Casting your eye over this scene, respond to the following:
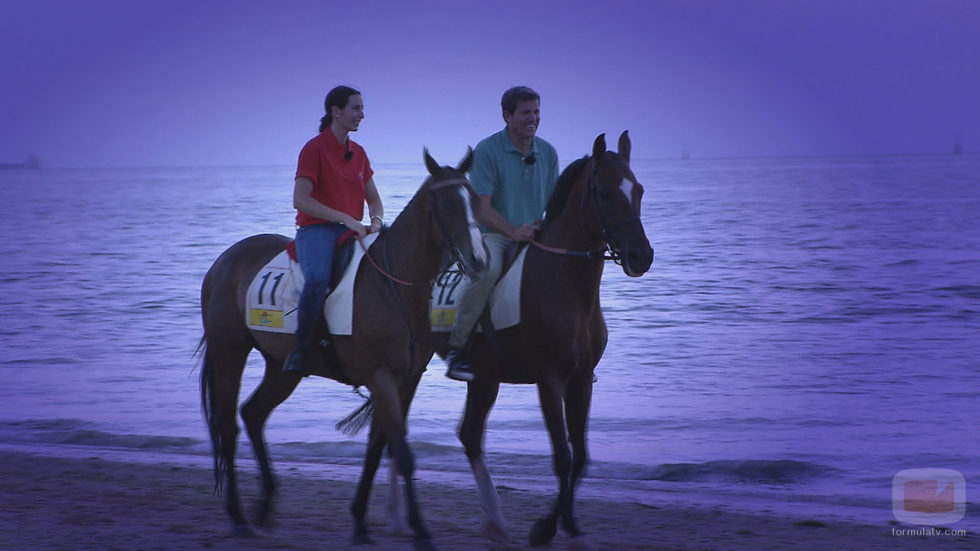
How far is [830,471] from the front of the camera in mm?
9406

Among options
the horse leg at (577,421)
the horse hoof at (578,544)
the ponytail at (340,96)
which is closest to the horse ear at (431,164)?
the ponytail at (340,96)

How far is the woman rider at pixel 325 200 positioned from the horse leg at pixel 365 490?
615 millimetres

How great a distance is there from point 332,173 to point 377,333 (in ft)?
3.73

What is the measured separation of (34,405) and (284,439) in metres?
3.35

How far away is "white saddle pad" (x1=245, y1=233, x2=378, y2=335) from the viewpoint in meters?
6.52

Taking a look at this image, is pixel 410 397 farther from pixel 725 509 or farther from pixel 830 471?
pixel 830 471

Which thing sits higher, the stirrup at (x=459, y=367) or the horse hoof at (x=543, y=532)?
the stirrup at (x=459, y=367)

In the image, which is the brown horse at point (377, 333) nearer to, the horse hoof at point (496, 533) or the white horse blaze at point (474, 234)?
the white horse blaze at point (474, 234)

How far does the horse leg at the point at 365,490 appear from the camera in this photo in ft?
22.3

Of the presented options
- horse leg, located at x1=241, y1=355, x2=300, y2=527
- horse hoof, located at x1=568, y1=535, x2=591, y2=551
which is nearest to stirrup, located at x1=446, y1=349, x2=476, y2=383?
horse leg, located at x1=241, y1=355, x2=300, y2=527

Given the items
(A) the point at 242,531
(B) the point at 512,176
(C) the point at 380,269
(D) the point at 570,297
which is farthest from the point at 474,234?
(A) the point at 242,531

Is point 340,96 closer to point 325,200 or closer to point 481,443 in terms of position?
point 325,200

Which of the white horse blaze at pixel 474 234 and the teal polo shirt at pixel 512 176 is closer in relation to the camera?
the white horse blaze at pixel 474 234

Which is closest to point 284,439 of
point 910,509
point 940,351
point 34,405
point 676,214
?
point 34,405
